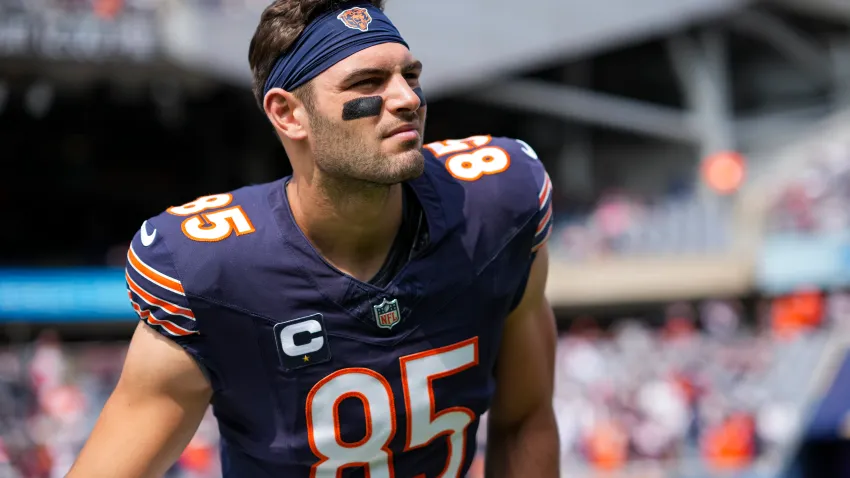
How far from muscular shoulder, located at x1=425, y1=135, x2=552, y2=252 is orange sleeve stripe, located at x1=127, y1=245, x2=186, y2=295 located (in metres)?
0.70

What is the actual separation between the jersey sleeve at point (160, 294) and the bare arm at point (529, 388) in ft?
2.68

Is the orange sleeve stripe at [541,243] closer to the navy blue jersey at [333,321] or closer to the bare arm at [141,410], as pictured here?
the navy blue jersey at [333,321]

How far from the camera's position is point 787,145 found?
82.3 ft

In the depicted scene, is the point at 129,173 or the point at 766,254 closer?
the point at 766,254

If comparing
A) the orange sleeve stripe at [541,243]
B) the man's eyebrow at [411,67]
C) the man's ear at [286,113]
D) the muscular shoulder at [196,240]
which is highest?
the man's eyebrow at [411,67]

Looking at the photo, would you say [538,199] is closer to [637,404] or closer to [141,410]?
[141,410]

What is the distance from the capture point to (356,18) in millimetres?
2471

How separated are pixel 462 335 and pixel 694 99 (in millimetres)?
22633

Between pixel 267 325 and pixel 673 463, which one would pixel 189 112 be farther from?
pixel 267 325

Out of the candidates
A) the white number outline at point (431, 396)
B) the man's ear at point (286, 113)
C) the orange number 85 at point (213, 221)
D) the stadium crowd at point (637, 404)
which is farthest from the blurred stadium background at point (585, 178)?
the man's ear at point (286, 113)

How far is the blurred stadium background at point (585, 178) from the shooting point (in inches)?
495

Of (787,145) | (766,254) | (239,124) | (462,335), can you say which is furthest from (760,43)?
(462,335)

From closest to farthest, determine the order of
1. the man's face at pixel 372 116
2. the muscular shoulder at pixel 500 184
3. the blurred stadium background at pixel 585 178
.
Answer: the man's face at pixel 372 116 < the muscular shoulder at pixel 500 184 < the blurred stadium background at pixel 585 178

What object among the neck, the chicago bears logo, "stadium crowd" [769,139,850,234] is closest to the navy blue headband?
the chicago bears logo
